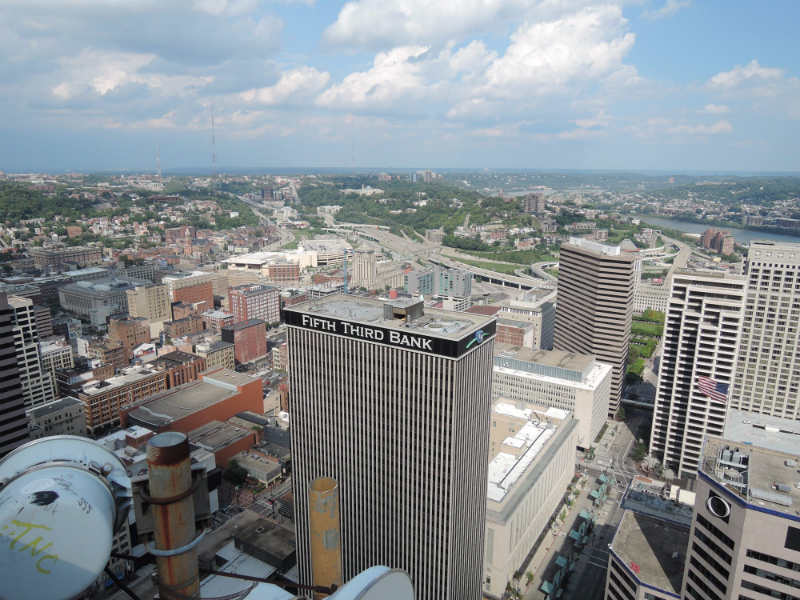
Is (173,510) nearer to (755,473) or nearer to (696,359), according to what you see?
(755,473)

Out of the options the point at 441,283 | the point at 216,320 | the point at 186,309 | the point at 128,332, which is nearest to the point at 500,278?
the point at 441,283

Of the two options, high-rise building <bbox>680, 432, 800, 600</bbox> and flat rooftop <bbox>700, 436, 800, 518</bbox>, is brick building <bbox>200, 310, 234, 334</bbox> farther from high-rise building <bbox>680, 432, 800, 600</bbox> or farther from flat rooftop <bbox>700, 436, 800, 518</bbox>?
high-rise building <bbox>680, 432, 800, 600</bbox>

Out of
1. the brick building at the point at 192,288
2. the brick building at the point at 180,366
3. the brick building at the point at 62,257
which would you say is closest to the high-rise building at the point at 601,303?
the brick building at the point at 180,366

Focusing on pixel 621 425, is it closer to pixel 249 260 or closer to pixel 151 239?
pixel 249 260

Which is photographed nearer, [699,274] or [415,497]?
[415,497]

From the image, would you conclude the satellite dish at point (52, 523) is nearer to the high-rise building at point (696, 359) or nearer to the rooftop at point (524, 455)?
the rooftop at point (524, 455)

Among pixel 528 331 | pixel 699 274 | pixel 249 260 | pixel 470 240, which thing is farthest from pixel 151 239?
pixel 699 274
